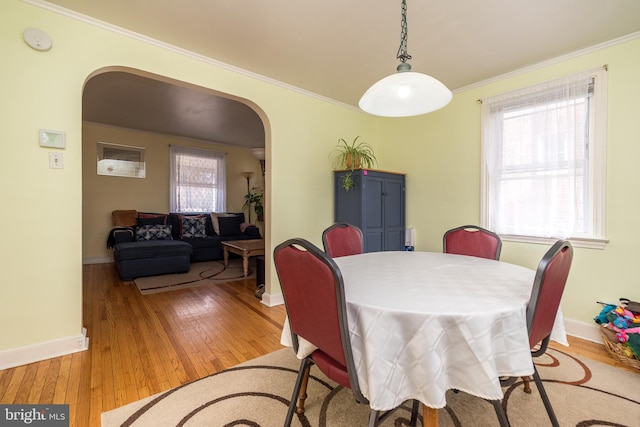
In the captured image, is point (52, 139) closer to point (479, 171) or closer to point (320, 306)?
point (320, 306)

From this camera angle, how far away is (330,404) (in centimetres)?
151

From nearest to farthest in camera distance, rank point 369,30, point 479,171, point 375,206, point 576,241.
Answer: point 369,30, point 576,241, point 479,171, point 375,206

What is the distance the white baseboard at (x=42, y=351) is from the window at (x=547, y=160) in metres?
3.68

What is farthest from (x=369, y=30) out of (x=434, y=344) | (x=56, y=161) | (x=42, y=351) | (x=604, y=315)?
(x=42, y=351)

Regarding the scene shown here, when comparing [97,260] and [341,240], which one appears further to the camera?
[97,260]

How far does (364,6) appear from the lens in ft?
6.17

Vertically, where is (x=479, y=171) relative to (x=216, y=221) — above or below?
above

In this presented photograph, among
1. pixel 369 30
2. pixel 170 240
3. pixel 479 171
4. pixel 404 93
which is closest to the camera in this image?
pixel 404 93

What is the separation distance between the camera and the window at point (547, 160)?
233cm

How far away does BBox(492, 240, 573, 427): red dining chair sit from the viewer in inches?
39.9

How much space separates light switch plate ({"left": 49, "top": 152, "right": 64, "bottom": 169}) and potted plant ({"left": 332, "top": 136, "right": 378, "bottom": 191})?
2508mm

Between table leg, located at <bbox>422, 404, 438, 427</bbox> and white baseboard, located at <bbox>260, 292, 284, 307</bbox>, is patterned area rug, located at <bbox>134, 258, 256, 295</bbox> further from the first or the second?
table leg, located at <bbox>422, 404, 438, 427</bbox>

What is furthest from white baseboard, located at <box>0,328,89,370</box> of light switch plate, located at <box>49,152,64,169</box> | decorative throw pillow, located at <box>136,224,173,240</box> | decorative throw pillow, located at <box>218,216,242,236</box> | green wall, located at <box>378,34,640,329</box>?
decorative throw pillow, located at <box>218,216,242,236</box>

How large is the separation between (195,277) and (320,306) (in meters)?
3.71
